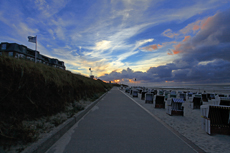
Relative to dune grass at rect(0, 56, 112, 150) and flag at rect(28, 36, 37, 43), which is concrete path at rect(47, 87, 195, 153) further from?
flag at rect(28, 36, 37, 43)

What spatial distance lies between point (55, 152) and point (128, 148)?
6.13 ft

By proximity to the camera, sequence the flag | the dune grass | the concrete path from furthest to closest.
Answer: the flag → the dune grass → the concrete path

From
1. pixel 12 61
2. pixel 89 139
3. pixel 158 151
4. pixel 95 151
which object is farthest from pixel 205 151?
pixel 12 61

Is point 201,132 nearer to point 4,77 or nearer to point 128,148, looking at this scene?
point 128,148

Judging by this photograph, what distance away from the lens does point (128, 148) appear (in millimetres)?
3740

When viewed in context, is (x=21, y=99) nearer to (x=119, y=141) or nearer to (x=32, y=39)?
(x=119, y=141)

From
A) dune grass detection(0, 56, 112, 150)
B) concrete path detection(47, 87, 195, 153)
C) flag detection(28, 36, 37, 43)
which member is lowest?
concrete path detection(47, 87, 195, 153)

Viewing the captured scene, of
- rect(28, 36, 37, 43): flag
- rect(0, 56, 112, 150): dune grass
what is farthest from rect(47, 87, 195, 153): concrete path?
rect(28, 36, 37, 43): flag

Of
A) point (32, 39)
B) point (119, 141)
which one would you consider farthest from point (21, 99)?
point (32, 39)

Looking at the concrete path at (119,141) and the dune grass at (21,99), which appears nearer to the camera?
the concrete path at (119,141)

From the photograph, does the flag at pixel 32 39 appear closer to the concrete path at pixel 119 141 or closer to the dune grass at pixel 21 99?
the dune grass at pixel 21 99

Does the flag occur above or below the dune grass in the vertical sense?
above

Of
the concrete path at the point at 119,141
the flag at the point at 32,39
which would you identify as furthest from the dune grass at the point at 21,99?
the flag at the point at 32,39

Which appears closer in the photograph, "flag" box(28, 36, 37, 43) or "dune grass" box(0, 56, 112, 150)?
"dune grass" box(0, 56, 112, 150)
